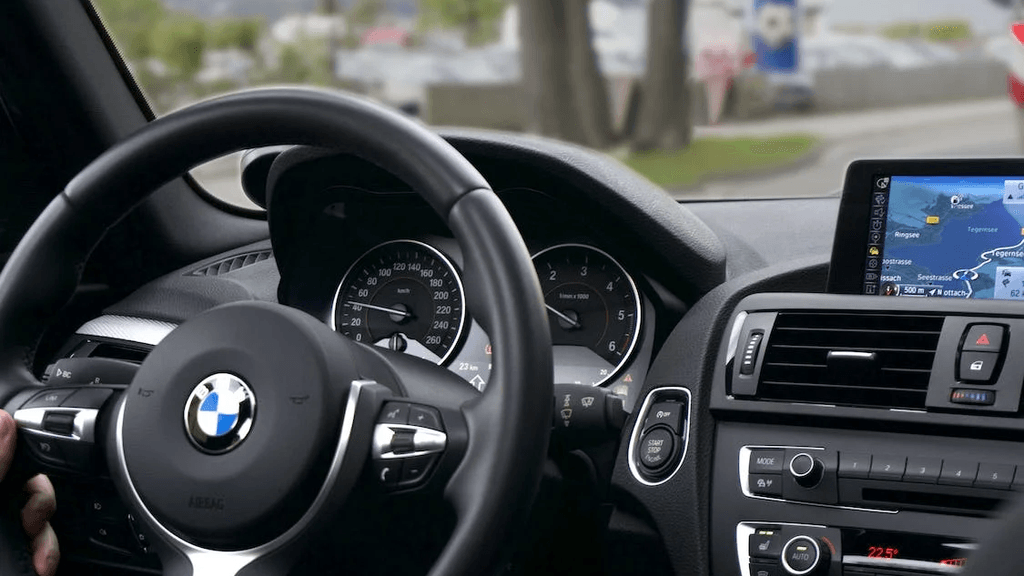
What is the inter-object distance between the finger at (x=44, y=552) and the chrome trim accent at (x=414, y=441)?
0.60m

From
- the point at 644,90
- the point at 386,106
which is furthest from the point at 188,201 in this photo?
the point at 644,90

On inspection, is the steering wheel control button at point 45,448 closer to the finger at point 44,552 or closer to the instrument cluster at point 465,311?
the finger at point 44,552

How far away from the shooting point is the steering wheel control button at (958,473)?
182 centimetres

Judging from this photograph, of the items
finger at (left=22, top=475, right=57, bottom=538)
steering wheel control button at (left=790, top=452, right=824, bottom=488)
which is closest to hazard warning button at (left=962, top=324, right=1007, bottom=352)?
steering wheel control button at (left=790, top=452, right=824, bottom=488)

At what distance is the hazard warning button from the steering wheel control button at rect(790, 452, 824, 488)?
0.27m

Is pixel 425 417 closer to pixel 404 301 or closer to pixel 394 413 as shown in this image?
pixel 394 413

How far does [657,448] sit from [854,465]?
34cm

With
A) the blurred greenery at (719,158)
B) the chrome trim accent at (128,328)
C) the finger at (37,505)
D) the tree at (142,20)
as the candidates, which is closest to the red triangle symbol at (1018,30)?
the chrome trim accent at (128,328)

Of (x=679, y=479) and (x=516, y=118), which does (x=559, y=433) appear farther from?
(x=516, y=118)

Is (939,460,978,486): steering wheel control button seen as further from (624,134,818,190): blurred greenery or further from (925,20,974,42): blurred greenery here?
(925,20,974,42): blurred greenery

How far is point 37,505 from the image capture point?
182 cm

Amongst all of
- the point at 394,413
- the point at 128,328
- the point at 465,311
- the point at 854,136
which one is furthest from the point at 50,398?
the point at 854,136

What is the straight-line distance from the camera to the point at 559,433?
80.5 inches

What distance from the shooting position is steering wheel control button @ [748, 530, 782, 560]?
1.94 m
